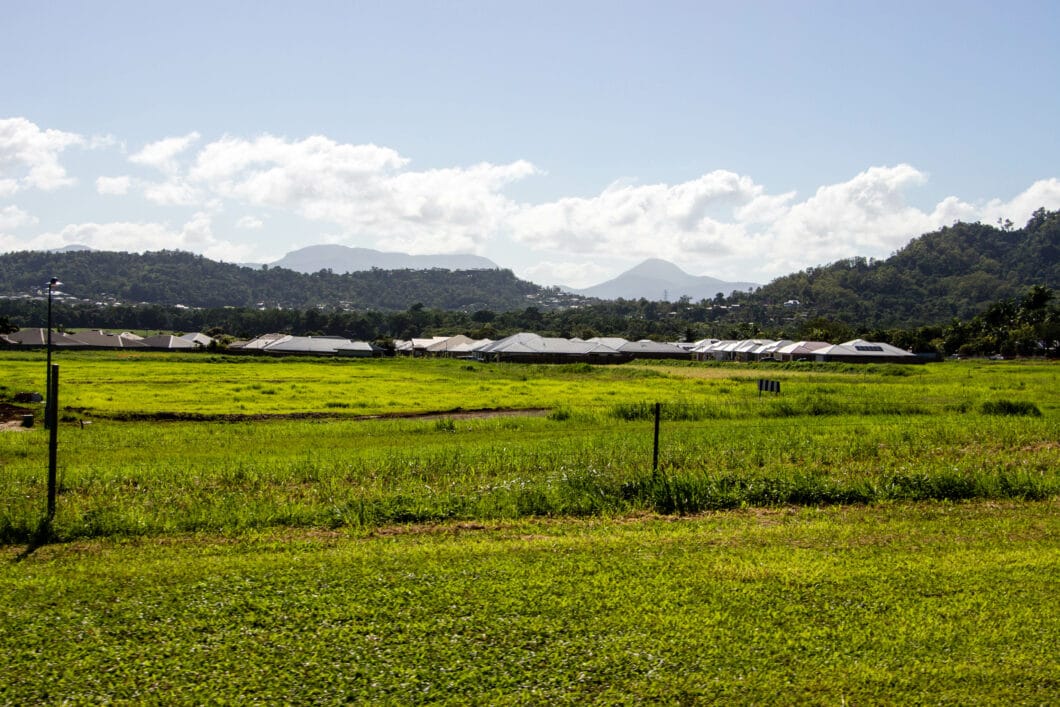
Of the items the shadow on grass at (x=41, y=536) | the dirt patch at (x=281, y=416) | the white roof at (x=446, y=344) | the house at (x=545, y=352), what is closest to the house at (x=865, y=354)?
the house at (x=545, y=352)

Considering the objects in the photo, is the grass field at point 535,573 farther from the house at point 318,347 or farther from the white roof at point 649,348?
the white roof at point 649,348

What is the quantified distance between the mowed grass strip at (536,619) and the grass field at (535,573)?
0.03 metres

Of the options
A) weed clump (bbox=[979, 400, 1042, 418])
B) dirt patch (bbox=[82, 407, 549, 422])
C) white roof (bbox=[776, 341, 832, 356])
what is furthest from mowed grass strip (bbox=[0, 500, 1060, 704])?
white roof (bbox=[776, 341, 832, 356])

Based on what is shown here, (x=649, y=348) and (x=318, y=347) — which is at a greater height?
(x=649, y=348)

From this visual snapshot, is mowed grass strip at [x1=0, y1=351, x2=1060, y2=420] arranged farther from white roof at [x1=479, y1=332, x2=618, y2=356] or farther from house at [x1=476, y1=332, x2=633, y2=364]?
white roof at [x1=479, y1=332, x2=618, y2=356]

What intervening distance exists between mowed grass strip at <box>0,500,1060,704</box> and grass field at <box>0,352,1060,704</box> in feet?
0.11

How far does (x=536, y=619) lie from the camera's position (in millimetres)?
8117

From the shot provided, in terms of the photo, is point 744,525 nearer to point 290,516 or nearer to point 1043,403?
point 290,516

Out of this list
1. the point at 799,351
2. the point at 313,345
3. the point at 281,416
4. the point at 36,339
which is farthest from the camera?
the point at 313,345

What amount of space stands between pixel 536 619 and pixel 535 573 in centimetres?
143

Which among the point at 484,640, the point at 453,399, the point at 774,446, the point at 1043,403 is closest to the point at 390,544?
the point at 484,640

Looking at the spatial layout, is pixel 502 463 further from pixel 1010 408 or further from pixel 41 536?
pixel 1010 408

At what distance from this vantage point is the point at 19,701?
6.39 metres

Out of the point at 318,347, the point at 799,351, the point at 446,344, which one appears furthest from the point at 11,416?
the point at 446,344
